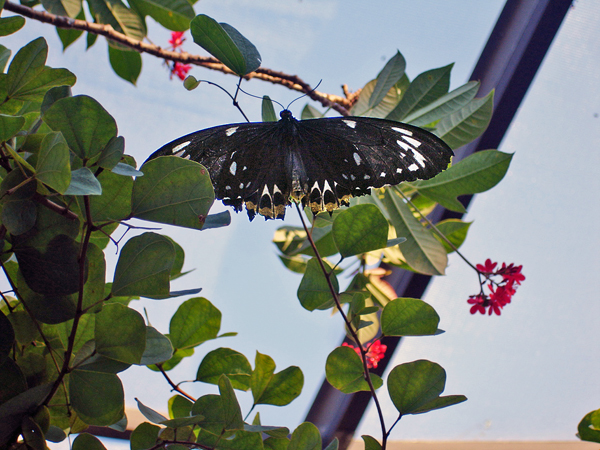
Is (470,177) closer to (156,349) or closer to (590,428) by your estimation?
(590,428)

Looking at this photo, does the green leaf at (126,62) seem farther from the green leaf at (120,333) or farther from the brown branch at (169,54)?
the green leaf at (120,333)

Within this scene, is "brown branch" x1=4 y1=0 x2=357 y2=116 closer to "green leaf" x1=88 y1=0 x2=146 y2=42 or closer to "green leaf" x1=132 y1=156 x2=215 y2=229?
"green leaf" x1=88 y1=0 x2=146 y2=42

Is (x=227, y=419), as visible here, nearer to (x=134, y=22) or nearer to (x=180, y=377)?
(x=134, y=22)

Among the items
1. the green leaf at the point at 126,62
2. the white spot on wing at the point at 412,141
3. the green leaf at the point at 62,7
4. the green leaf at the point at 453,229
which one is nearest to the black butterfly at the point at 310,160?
the white spot on wing at the point at 412,141

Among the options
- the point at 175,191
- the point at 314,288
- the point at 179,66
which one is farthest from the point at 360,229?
the point at 179,66

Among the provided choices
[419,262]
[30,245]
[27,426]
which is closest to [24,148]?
[30,245]

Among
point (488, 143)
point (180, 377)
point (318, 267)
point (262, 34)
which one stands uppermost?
point (262, 34)
